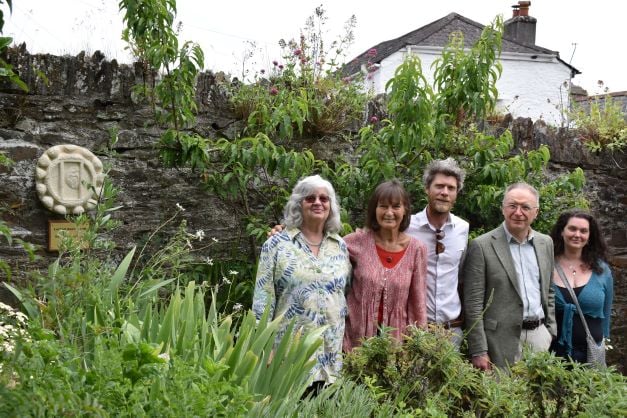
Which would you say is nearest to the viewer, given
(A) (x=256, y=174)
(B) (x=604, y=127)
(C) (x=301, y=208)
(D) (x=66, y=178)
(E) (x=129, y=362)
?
(E) (x=129, y=362)

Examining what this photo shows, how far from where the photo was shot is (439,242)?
170 inches

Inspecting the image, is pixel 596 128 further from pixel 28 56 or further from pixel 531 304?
pixel 28 56

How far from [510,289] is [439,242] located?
483 mm

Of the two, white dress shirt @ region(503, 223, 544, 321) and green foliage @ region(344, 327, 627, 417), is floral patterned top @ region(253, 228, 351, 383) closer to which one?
green foliage @ region(344, 327, 627, 417)

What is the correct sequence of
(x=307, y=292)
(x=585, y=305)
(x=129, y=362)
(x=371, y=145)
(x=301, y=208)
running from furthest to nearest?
1. (x=371, y=145)
2. (x=585, y=305)
3. (x=301, y=208)
4. (x=307, y=292)
5. (x=129, y=362)

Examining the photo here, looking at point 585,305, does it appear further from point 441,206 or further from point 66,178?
point 66,178

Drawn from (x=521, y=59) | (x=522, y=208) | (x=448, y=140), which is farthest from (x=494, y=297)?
(x=521, y=59)

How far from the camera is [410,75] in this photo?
5.29 m

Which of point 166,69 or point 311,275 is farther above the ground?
point 166,69

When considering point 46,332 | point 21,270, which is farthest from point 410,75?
point 46,332

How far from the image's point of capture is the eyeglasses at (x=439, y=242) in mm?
4293

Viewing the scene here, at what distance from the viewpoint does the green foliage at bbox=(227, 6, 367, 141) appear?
17.9 ft

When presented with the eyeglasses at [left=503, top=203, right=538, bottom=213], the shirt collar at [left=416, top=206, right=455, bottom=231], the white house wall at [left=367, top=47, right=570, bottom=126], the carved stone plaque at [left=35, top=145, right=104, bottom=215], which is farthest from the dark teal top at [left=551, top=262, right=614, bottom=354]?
the white house wall at [left=367, top=47, right=570, bottom=126]

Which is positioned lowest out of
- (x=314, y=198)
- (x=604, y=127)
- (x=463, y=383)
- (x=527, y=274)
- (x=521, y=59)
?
(x=463, y=383)
